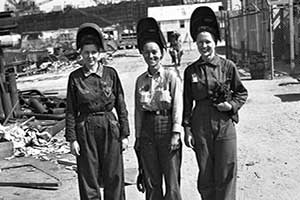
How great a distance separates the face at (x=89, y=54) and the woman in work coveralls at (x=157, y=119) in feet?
1.49

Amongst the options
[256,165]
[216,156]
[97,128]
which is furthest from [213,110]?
[256,165]

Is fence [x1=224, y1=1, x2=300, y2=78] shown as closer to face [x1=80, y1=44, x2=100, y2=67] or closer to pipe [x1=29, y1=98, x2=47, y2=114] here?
pipe [x1=29, y1=98, x2=47, y2=114]

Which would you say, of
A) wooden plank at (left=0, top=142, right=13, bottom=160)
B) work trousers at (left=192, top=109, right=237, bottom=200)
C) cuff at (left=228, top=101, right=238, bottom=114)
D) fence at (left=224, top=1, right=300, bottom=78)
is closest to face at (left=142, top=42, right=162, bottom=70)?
work trousers at (left=192, top=109, right=237, bottom=200)

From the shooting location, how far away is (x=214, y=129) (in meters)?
5.00

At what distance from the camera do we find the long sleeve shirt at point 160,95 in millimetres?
5129

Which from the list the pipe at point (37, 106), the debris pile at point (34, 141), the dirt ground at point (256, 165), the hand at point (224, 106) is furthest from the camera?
the pipe at point (37, 106)

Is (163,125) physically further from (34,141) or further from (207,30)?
(34,141)

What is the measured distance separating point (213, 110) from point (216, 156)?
1.43 feet

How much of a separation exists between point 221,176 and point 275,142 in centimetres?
451

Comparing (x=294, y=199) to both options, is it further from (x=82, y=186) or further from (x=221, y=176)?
(x=82, y=186)

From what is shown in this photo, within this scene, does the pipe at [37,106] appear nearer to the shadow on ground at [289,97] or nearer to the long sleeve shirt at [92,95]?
the shadow on ground at [289,97]

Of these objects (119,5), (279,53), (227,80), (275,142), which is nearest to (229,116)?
(227,80)

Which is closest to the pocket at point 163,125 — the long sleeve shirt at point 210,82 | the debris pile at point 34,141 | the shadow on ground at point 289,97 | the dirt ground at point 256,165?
the long sleeve shirt at point 210,82

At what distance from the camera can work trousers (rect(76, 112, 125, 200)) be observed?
529 centimetres
